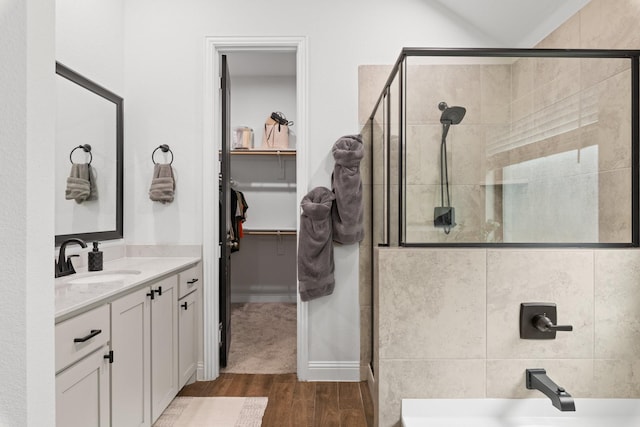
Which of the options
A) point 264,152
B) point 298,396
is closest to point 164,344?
point 298,396

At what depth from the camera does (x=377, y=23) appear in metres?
2.71

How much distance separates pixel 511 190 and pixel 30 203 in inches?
63.3

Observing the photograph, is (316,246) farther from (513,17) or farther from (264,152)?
(264,152)

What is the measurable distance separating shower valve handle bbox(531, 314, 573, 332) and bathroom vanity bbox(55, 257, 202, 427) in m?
1.66

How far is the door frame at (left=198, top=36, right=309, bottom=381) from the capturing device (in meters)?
2.69

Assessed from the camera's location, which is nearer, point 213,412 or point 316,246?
point 213,412

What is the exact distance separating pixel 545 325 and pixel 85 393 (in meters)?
1.72

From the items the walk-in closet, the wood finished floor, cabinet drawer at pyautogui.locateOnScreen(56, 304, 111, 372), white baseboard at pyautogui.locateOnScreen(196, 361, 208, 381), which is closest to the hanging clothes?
the walk-in closet

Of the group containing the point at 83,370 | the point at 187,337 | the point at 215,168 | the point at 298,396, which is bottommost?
the point at 298,396

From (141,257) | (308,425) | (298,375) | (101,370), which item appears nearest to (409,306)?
(308,425)

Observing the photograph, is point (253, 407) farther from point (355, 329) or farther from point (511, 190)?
point (511, 190)

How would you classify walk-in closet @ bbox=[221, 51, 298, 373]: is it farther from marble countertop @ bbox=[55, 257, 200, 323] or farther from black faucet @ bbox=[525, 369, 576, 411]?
black faucet @ bbox=[525, 369, 576, 411]

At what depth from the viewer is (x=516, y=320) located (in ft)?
4.96

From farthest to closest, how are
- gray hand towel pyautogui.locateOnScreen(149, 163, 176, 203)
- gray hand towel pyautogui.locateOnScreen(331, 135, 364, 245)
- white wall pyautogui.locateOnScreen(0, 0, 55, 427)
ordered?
gray hand towel pyautogui.locateOnScreen(149, 163, 176, 203)
gray hand towel pyautogui.locateOnScreen(331, 135, 364, 245)
white wall pyautogui.locateOnScreen(0, 0, 55, 427)
